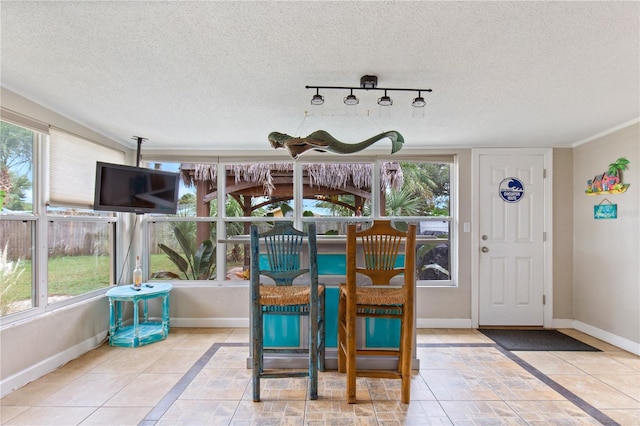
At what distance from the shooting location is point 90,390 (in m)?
2.63

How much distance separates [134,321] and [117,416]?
1.50 m

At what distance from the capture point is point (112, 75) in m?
2.28

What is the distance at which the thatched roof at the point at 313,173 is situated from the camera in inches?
175

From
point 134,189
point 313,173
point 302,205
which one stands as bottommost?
point 302,205

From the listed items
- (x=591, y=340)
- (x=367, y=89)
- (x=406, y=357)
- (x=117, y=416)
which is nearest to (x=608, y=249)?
(x=591, y=340)

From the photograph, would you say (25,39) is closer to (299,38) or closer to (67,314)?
(299,38)

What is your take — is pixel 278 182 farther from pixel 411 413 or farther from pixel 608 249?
pixel 608 249

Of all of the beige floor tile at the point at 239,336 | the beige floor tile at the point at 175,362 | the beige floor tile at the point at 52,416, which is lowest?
the beige floor tile at the point at 239,336

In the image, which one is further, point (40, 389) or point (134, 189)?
point (134, 189)

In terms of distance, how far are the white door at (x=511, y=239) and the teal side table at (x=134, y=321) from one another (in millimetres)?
3679

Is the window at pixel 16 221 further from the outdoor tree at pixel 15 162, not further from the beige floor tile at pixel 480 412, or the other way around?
the beige floor tile at pixel 480 412

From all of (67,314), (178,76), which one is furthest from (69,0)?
(67,314)

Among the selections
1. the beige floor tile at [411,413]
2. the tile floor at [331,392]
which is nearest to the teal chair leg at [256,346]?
the tile floor at [331,392]

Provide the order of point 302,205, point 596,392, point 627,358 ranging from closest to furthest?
point 596,392, point 627,358, point 302,205
